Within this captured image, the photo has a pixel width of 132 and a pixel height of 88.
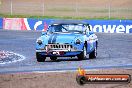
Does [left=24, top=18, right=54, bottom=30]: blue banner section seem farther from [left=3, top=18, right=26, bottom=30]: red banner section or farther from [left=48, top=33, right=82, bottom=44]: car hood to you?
[left=48, top=33, right=82, bottom=44]: car hood

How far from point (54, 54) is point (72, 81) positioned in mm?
5886

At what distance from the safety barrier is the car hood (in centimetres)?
2111

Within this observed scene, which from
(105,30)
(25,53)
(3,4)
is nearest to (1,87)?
(25,53)

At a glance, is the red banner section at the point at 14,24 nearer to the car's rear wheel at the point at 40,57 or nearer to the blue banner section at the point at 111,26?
the blue banner section at the point at 111,26

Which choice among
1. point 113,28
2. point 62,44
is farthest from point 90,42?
point 113,28

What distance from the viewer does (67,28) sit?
66.2ft

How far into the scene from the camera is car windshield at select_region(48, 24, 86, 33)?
65.6ft

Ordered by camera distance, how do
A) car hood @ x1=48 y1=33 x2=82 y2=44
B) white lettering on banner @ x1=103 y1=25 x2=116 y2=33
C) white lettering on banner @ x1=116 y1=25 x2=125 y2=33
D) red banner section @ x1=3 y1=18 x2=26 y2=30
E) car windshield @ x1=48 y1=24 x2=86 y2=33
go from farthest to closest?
red banner section @ x1=3 y1=18 x2=26 y2=30 < white lettering on banner @ x1=103 y1=25 x2=116 y2=33 < white lettering on banner @ x1=116 y1=25 x2=125 y2=33 < car windshield @ x1=48 y1=24 x2=86 y2=33 < car hood @ x1=48 y1=33 x2=82 y2=44

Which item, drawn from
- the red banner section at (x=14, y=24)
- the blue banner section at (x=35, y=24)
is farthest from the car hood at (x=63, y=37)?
the red banner section at (x=14, y=24)

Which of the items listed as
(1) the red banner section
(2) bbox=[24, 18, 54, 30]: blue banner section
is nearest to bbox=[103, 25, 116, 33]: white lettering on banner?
(2) bbox=[24, 18, 54, 30]: blue banner section

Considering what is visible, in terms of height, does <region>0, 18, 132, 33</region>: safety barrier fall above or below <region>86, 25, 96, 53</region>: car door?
below

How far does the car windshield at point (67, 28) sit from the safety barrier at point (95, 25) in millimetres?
20030

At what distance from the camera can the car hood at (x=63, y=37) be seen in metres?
18.8

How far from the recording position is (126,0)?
8638 centimetres
